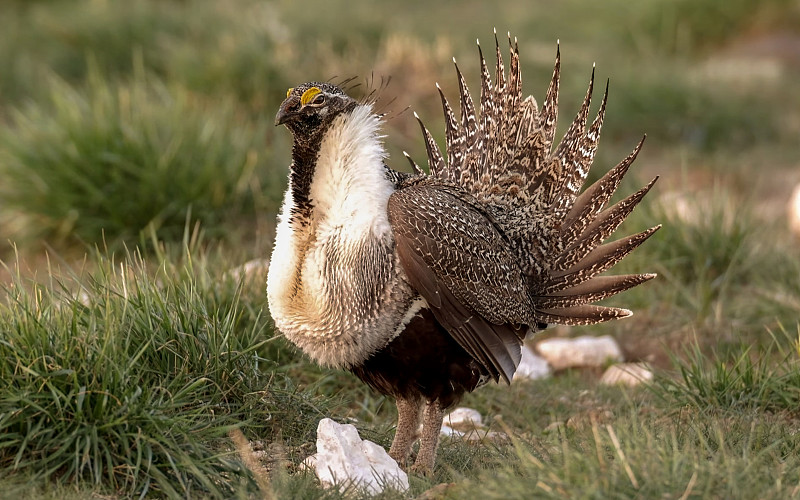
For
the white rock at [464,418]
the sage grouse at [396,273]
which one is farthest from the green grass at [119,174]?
the sage grouse at [396,273]

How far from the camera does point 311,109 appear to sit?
3.99 m

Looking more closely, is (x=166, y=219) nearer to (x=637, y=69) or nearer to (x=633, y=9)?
(x=637, y=69)

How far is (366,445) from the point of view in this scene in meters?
3.86

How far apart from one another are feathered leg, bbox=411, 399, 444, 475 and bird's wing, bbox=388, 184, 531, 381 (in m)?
0.26

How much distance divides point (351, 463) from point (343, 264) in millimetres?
699

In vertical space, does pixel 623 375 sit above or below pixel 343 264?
below

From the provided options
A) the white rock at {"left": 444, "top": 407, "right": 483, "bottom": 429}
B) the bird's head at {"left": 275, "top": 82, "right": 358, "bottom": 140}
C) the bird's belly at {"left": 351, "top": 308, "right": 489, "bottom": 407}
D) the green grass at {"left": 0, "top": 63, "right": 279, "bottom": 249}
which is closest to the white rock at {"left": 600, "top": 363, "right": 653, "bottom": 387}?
the white rock at {"left": 444, "top": 407, "right": 483, "bottom": 429}

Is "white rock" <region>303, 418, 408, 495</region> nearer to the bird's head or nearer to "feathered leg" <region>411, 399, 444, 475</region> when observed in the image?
"feathered leg" <region>411, 399, 444, 475</region>

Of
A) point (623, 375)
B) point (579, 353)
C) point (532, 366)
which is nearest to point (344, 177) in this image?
point (532, 366)

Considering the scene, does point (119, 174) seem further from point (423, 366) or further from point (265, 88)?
point (423, 366)

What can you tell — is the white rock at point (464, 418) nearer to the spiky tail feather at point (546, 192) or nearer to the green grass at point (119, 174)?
the spiky tail feather at point (546, 192)

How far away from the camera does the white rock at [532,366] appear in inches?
226

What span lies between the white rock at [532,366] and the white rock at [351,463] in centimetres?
193

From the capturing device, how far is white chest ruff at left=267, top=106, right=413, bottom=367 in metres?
3.91
